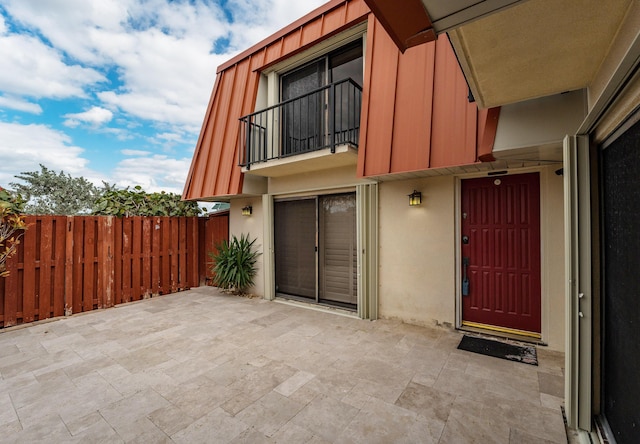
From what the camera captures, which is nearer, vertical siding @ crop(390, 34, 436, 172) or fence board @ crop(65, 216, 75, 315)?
vertical siding @ crop(390, 34, 436, 172)

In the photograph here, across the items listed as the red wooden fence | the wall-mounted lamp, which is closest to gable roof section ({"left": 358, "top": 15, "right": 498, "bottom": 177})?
the wall-mounted lamp

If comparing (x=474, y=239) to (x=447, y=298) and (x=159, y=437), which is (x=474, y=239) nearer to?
→ (x=447, y=298)

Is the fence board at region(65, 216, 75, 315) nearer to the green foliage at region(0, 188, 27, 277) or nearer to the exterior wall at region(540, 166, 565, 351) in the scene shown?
the green foliage at region(0, 188, 27, 277)

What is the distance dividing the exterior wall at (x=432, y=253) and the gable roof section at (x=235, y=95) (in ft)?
10.8

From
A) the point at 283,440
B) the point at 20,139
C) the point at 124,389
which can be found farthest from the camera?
the point at 20,139

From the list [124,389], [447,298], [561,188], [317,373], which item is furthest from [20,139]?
[561,188]

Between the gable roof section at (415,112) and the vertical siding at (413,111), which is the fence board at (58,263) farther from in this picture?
the vertical siding at (413,111)

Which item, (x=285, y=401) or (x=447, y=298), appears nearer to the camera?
(x=285, y=401)

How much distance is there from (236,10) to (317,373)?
8223 mm

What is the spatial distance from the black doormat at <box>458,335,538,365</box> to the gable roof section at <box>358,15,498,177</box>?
7.64 feet

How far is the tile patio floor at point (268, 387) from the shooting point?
1.98 meters

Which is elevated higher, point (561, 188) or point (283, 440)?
point (561, 188)

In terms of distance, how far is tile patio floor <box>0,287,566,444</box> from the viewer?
78.0 inches

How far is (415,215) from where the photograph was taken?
4172 mm
